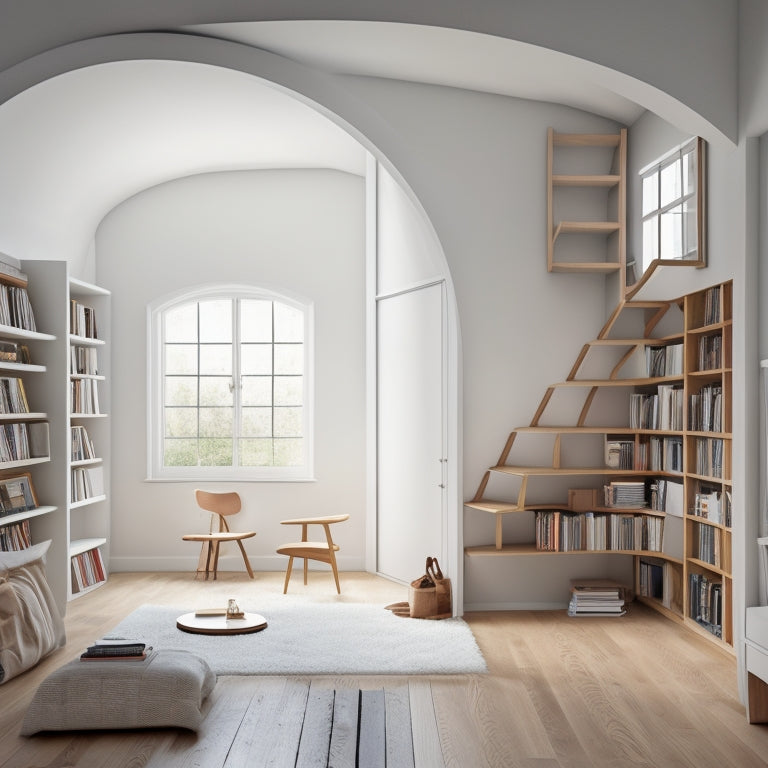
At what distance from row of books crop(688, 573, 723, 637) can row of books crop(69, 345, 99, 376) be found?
481 centimetres

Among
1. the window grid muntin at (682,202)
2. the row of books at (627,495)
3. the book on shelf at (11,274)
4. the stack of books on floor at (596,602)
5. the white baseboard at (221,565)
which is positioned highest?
the window grid muntin at (682,202)

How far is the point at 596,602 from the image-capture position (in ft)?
20.3

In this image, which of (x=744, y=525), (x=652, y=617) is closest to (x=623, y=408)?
(x=652, y=617)

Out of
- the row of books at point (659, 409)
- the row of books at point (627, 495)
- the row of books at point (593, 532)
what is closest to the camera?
the row of books at point (659, 409)

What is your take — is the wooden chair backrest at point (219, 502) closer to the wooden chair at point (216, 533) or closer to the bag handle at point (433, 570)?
the wooden chair at point (216, 533)

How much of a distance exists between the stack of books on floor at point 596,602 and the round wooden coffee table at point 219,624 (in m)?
2.08

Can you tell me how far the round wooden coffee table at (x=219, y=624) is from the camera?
5379mm

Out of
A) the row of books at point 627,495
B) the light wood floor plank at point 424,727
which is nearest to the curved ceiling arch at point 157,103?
the row of books at point 627,495

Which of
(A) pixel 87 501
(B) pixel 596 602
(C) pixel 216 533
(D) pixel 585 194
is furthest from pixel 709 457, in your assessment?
(A) pixel 87 501

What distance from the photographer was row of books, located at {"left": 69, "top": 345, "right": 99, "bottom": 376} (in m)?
7.24

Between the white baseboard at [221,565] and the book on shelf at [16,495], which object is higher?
the book on shelf at [16,495]

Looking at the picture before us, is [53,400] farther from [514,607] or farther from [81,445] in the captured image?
[514,607]

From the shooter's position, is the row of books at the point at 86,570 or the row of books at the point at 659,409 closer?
the row of books at the point at 659,409

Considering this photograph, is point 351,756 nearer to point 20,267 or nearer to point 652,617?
point 652,617
